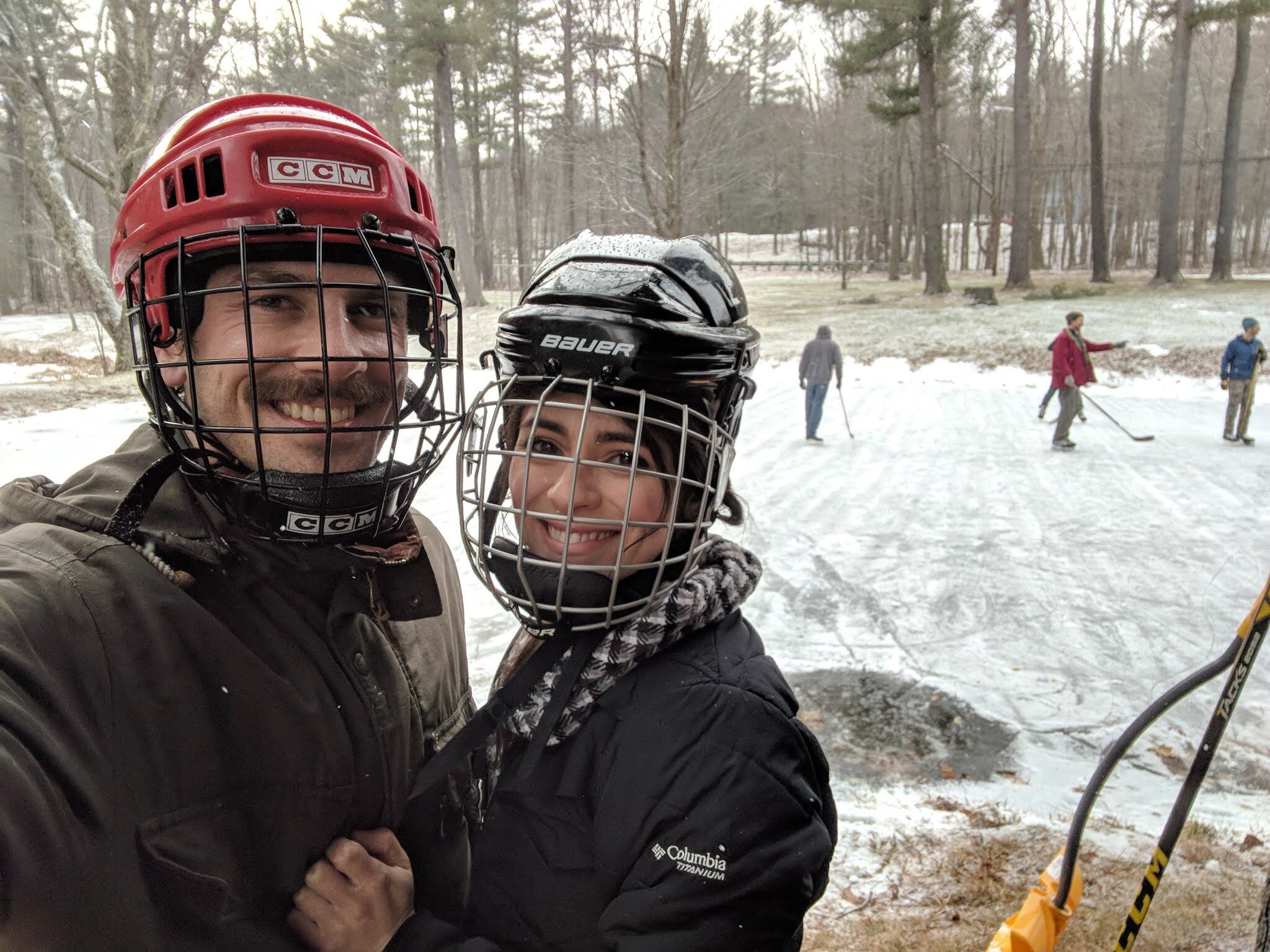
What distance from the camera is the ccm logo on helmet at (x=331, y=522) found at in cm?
146

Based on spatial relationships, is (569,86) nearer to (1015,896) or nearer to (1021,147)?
(1021,147)

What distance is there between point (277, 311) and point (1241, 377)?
12.6 meters

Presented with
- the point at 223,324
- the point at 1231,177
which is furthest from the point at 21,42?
the point at 1231,177

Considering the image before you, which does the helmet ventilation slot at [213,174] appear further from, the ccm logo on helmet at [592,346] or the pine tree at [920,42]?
the pine tree at [920,42]

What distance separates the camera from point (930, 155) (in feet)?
80.0

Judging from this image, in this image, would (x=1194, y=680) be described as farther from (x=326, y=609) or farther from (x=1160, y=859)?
(x=326, y=609)

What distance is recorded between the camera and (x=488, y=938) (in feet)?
5.00

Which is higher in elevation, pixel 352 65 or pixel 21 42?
pixel 352 65

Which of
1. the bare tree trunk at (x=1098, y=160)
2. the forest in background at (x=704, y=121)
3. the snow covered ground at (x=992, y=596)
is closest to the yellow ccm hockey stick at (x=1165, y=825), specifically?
the snow covered ground at (x=992, y=596)

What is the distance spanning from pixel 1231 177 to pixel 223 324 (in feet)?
110

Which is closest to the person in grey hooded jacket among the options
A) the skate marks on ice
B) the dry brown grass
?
the skate marks on ice

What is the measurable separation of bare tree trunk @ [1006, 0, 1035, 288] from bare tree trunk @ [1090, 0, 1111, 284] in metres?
2.24

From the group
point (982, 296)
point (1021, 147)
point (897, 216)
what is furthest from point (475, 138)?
point (982, 296)

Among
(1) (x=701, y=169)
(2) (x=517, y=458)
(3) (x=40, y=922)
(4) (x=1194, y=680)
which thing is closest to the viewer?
(3) (x=40, y=922)
